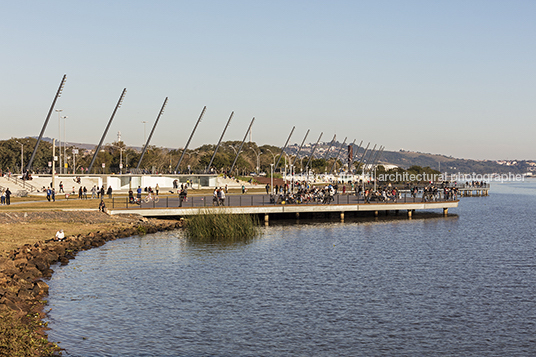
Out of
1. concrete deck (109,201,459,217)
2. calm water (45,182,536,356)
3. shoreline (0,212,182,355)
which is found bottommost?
calm water (45,182,536,356)

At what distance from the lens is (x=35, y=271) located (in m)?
26.7

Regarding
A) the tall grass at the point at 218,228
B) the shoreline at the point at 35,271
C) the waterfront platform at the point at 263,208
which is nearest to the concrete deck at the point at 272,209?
the waterfront platform at the point at 263,208

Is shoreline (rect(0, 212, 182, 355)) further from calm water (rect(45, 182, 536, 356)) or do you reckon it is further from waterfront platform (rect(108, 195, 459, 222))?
waterfront platform (rect(108, 195, 459, 222))

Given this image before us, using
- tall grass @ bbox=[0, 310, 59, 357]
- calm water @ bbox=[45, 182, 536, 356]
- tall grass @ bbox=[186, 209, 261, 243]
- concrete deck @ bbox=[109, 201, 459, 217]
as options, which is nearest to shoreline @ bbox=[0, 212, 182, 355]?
tall grass @ bbox=[0, 310, 59, 357]

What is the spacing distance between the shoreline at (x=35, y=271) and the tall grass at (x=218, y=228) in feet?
18.7

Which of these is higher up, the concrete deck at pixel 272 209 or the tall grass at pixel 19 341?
the concrete deck at pixel 272 209

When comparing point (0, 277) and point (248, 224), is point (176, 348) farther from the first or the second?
point (248, 224)

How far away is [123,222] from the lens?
158 feet

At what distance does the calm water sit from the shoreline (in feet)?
2.08

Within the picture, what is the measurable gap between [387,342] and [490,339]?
366cm

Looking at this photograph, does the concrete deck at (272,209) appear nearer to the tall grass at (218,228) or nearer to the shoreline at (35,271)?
the tall grass at (218,228)

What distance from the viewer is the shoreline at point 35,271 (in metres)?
18.9

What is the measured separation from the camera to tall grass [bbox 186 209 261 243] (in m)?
42.8

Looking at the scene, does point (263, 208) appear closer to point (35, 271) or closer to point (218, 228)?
point (218, 228)
